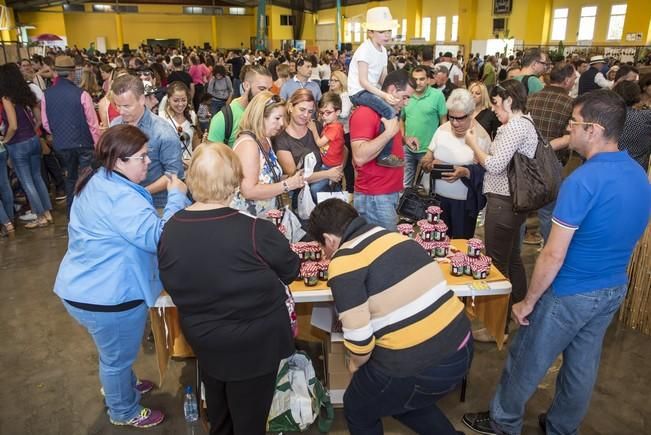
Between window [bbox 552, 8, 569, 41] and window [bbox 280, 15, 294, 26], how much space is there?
569 inches

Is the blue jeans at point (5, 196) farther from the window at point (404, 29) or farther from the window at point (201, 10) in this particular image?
the window at point (201, 10)

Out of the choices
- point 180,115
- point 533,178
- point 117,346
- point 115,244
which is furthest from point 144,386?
point 533,178

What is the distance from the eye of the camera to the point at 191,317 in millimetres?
1745

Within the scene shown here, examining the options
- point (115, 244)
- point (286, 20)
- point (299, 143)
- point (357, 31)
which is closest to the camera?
point (115, 244)

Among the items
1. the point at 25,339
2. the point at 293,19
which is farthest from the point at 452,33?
the point at 25,339

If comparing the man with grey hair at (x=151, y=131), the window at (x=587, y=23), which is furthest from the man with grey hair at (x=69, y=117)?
the window at (x=587, y=23)

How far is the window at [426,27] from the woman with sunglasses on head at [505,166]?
23068mm

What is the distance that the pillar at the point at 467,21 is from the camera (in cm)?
2138

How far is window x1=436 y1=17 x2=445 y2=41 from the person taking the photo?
23219mm

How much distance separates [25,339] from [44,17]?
97.1ft

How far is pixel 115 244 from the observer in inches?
81.0

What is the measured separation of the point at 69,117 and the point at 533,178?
4049 mm

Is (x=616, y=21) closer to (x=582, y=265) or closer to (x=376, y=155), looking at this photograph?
(x=376, y=155)

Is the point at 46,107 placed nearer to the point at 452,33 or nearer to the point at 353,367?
the point at 353,367
